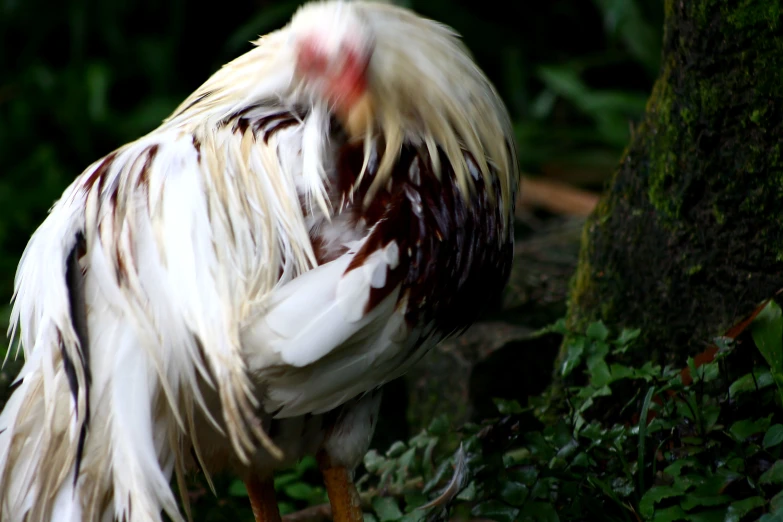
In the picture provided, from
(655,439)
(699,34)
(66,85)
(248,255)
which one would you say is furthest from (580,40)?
(248,255)

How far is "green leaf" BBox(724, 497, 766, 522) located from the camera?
1.70 metres

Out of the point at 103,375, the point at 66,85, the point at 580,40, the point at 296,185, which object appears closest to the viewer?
the point at 103,375

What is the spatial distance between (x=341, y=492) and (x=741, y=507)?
742 mm

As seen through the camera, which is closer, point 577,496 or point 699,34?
point 577,496

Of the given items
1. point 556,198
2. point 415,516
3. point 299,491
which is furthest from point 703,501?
point 556,198

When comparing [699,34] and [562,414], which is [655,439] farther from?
[699,34]

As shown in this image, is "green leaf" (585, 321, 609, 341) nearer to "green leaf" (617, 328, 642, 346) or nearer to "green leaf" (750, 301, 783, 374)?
"green leaf" (617, 328, 642, 346)

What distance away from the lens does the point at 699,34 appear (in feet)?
7.15

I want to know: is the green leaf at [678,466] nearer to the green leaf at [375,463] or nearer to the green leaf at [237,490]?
the green leaf at [375,463]

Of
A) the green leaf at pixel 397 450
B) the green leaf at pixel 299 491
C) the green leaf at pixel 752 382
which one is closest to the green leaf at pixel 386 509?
the green leaf at pixel 397 450

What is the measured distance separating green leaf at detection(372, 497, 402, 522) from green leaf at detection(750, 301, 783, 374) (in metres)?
0.84

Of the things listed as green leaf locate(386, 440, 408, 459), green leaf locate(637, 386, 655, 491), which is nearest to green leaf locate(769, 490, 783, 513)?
green leaf locate(637, 386, 655, 491)

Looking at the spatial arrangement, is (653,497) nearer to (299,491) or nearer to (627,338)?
(627,338)

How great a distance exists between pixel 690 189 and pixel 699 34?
13.8 inches
